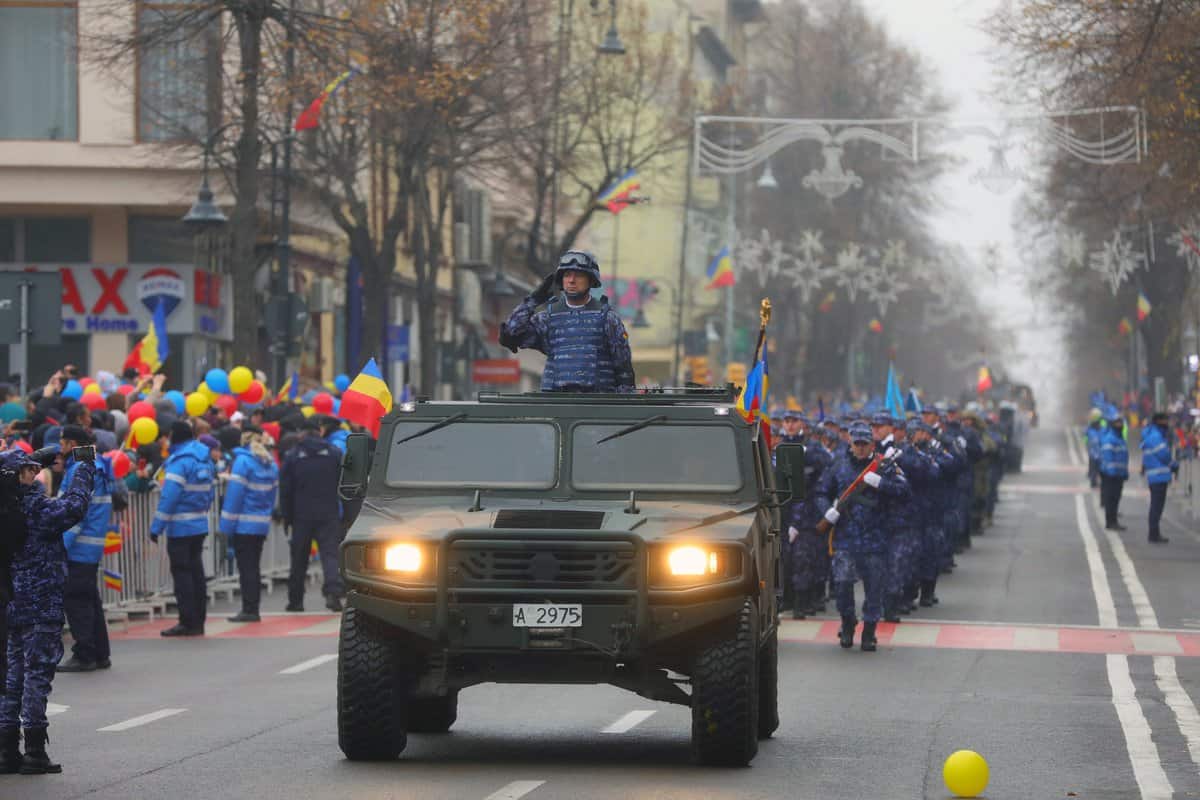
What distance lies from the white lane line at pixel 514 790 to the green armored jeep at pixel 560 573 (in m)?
0.63

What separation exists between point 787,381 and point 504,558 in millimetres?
69579

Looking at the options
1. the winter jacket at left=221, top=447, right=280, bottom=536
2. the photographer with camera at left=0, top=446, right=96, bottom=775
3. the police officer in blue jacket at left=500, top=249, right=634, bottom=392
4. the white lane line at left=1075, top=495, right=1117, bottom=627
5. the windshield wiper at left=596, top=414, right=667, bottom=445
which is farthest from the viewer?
the white lane line at left=1075, top=495, right=1117, bottom=627

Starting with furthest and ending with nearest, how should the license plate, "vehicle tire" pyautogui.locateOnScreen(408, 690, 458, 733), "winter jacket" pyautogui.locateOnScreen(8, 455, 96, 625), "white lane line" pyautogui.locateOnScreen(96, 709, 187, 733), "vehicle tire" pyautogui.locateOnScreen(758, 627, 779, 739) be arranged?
"white lane line" pyautogui.locateOnScreen(96, 709, 187, 733), "vehicle tire" pyautogui.locateOnScreen(408, 690, 458, 733), "vehicle tire" pyautogui.locateOnScreen(758, 627, 779, 739), "winter jacket" pyautogui.locateOnScreen(8, 455, 96, 625), the license plate

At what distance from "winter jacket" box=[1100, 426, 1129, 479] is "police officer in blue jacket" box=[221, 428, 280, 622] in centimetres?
1851

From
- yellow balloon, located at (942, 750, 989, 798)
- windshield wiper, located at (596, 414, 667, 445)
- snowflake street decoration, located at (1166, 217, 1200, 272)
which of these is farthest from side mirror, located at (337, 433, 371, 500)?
snowflake street decoration, located at (1166, 217, 1200, 272)

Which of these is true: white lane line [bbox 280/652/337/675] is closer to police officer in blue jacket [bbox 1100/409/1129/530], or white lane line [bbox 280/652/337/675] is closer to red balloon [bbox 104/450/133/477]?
red balloon [bbox 104/450/133/477]

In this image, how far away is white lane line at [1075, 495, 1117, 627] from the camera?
23.9 m

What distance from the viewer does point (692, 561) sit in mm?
11602

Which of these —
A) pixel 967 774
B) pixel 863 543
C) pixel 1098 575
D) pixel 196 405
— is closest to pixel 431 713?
pixel 967 774

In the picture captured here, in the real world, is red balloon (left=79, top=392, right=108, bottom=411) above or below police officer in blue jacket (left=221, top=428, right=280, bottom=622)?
above

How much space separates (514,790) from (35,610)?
2.72 meters

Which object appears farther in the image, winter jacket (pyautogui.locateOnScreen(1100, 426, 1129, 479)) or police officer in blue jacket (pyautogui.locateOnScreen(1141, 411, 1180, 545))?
winter jacket (pyautogui.locateOnScreen(1100, 426, 1129, 479))

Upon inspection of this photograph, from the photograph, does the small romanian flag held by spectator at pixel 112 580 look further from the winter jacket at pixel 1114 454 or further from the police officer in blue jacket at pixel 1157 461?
the winter jacket at pixel 1114 454

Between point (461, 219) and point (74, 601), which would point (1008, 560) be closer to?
point (74, 601)
